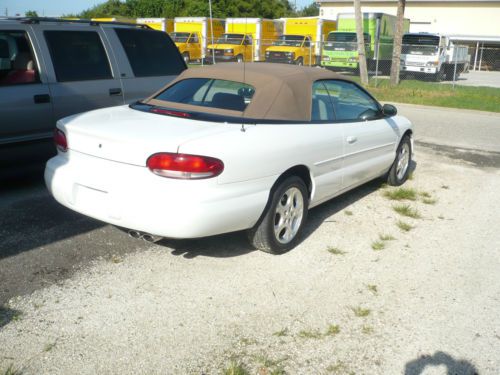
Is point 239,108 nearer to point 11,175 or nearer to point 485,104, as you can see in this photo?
point 11,175

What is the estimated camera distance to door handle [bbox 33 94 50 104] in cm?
567

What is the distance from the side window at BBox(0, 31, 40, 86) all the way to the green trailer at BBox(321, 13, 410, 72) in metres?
22.5

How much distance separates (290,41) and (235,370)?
2899cm

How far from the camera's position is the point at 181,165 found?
3709mm

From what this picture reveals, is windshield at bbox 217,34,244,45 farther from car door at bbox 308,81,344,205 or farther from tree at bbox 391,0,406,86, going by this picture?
car door at bbox 308,81,344,205

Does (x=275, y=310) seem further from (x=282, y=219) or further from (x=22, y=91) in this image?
(x=22, y=91)

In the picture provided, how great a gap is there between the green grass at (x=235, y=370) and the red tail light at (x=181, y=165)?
1.31 metres

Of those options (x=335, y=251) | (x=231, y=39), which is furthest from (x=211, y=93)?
(x=231, y=39)

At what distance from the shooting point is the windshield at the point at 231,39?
32.2 m

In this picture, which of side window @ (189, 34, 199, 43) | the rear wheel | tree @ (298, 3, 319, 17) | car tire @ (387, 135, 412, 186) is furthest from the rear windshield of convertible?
tree @ (298, 3, 319, 17)

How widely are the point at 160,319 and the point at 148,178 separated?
97 cm

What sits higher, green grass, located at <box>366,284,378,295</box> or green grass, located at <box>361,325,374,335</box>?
green grass, located at <box>366,284,378,295</box>

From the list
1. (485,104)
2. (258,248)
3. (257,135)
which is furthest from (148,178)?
(485,104)

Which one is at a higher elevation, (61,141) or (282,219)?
(61,141)
